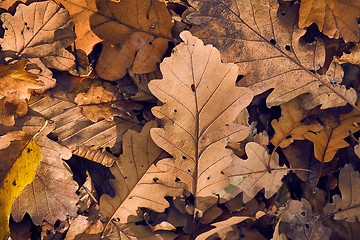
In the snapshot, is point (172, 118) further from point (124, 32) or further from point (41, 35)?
point (41, 35)

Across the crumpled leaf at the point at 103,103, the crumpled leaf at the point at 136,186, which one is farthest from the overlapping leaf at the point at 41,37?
the crumpled leaf at the point at 136,186

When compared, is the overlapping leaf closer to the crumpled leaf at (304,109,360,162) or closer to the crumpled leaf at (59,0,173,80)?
the crumpled leaf at (59,0,173,80)

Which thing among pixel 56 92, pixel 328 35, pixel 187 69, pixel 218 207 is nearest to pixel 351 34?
pixel 328 35

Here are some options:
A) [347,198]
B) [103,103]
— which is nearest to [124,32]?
[103,103]

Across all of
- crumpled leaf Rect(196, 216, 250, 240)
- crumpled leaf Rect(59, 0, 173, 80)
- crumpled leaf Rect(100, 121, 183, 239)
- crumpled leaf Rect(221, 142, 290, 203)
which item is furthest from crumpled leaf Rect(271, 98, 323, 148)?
crumpled leaf Rect(59, 0, 173, 80)

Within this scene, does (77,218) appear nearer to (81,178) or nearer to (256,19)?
(81,178)

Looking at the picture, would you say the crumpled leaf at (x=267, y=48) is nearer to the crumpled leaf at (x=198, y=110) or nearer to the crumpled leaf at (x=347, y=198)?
the crumpled leaf at (x=198, y=110)
